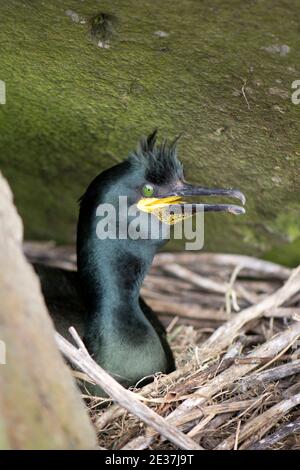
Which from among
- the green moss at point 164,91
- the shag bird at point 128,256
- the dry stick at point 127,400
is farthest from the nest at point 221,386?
the green moss at point 164,91

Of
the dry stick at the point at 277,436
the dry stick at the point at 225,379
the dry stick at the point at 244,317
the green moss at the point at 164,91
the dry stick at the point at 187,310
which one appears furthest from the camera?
the dry stick at the point at 187,310

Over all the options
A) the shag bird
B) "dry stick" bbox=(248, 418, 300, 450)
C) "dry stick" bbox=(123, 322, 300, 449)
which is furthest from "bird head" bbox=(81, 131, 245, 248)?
"dry stick" bbox=(248, 418, 300, 450)

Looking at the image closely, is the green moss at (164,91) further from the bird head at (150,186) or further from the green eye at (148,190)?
the green eye at (148,190)

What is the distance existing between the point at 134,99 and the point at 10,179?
1354 mm

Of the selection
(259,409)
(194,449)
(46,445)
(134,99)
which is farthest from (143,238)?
(46,445)

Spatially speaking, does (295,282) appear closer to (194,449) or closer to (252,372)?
(252,372)

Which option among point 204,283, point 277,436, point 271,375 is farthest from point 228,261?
point 277,436

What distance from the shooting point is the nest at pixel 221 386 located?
294 centimetres

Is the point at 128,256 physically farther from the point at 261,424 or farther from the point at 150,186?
the point at 261,424

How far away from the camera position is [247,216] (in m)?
4.30

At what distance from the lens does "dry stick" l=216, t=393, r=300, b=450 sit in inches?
119

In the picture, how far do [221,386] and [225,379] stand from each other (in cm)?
5

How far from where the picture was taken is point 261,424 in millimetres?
3080

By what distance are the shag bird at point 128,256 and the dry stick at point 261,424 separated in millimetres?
613
